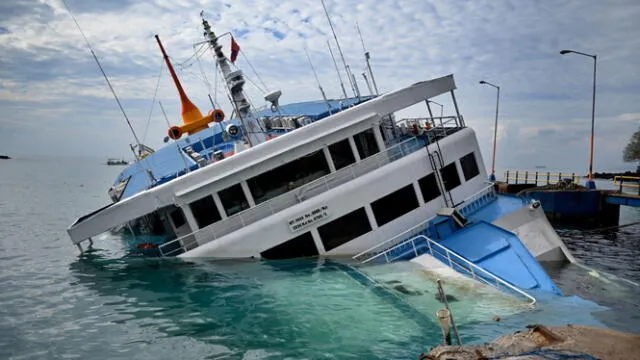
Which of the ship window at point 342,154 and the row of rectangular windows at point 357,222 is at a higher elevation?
the ship window at point 342,154

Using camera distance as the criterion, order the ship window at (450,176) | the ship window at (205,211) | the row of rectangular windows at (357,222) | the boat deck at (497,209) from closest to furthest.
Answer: the row of rectangular windows at (357,222)
the ship window at (205,211)
the boat deck at (497,209)
the ship window at (450,176)

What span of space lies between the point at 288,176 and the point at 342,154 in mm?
2078

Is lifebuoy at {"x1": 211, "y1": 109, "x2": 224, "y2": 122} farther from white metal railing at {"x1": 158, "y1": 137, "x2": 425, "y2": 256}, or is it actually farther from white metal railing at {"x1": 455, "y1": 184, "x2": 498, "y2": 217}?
white metal railing at {"x1": 455, "y1": 184, "x2": 498, "y2": 217}

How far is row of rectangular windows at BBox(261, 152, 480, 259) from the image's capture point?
531 inches

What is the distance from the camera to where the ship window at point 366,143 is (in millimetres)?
15250

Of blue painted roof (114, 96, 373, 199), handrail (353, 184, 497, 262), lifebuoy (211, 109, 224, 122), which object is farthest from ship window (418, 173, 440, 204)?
lifebuoy (211, 109, 224, 122)

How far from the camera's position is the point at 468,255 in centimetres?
1216

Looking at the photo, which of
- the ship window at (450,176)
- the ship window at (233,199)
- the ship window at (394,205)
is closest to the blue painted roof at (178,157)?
the ship window at (233,199)

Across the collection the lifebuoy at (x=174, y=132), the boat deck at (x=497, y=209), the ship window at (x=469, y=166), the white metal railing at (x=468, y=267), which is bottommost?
the boat deck at (x=497, y=209)

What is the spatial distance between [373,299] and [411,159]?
5.85 metres

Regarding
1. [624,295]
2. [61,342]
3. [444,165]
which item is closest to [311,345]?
[61,342]

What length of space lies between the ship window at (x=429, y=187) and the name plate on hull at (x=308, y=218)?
11.9ft

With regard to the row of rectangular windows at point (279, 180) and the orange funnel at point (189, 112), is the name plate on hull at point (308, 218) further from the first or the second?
the orange funnel at point (189, 112)

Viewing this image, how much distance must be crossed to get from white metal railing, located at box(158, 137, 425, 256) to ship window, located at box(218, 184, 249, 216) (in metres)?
0.47
